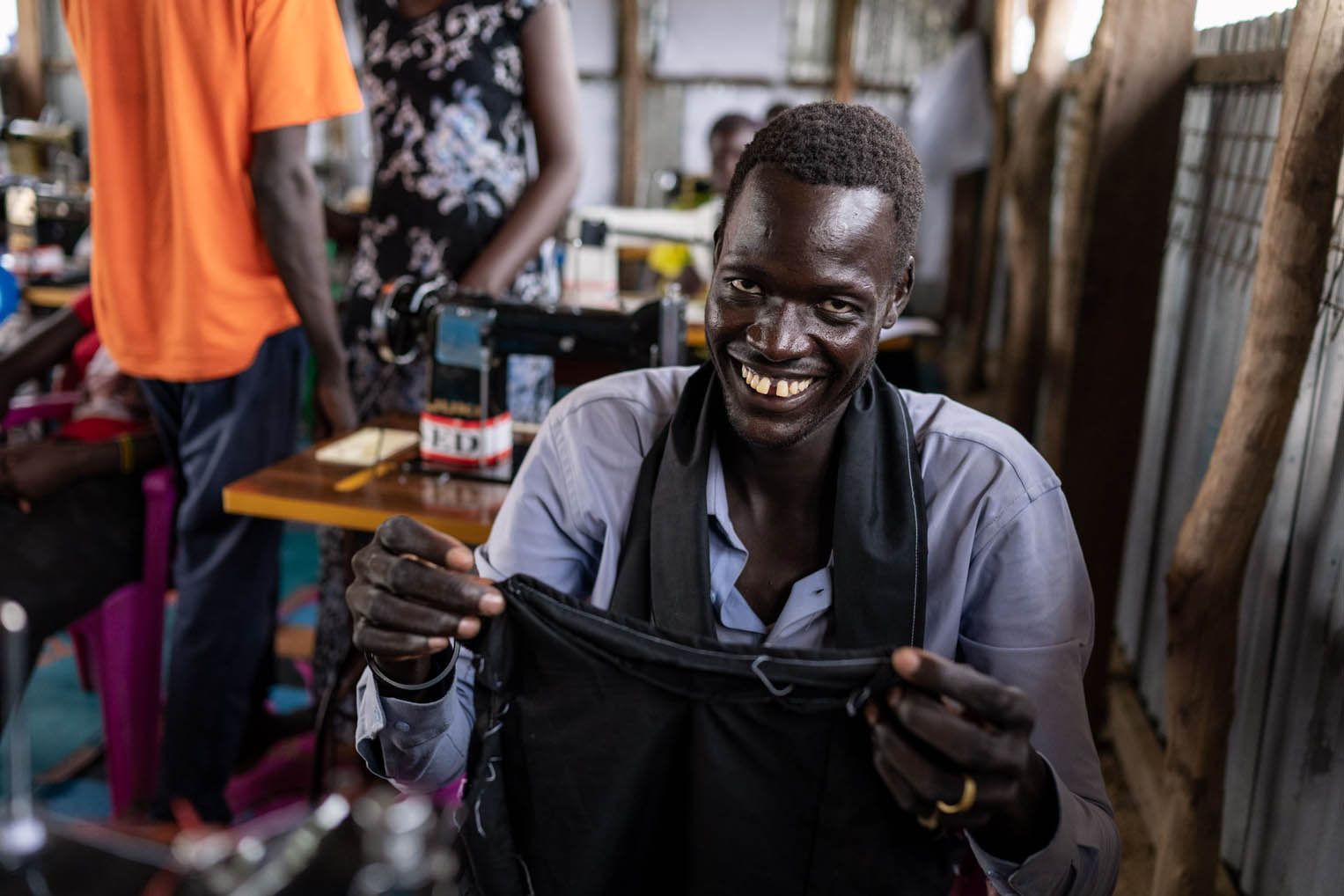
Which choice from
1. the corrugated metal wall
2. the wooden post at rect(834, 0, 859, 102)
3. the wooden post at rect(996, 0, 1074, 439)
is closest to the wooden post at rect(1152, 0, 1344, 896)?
the corrugated metal wall

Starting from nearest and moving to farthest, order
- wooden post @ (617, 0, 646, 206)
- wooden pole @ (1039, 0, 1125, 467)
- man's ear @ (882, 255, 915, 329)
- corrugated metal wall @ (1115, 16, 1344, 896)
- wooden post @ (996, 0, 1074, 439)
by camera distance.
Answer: man's ear @ (882, 255, 915, 329) → corrugated metal wall @ (1115, 16, 1344, 896) → wooden pole @ (1039, 0, 1125, 467) → wooden post @ (996, 0, 1074, 439) → wooden post @ (617, 0, 646, 206)

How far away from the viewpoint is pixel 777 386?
1.27 m

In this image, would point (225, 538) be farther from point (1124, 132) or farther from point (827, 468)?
point (1124, 132)

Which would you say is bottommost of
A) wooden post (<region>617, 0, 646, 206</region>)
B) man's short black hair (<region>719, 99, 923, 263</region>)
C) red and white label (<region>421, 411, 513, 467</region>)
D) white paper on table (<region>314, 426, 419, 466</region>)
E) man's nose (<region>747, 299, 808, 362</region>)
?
white paper on table (<region>314, 426, 419, 466</region>)

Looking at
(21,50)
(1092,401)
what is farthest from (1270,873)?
(21,50)

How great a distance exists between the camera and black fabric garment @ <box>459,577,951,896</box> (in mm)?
1044

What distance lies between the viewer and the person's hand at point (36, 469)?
216 cm

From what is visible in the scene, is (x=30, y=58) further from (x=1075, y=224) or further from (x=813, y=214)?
(x=813, y=214)

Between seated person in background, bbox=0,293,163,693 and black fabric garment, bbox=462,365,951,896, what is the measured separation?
1453 millimetres

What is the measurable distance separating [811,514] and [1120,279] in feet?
4.96

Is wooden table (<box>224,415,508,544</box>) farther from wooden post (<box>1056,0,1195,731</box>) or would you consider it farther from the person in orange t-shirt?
wooden post (<box>1056,0,1195,731</box>)

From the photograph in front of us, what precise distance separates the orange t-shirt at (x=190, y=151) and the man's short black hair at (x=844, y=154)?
1152mm

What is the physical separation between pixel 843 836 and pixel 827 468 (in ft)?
1.55

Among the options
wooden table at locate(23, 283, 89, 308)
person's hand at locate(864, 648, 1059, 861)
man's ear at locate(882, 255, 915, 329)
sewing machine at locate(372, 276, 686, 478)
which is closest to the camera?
person's hand at locate(864, 648, 1059, 861)
